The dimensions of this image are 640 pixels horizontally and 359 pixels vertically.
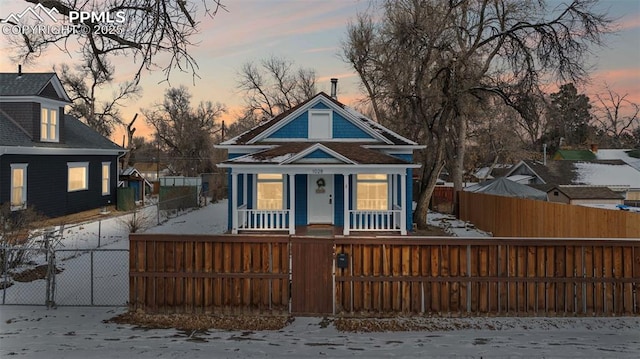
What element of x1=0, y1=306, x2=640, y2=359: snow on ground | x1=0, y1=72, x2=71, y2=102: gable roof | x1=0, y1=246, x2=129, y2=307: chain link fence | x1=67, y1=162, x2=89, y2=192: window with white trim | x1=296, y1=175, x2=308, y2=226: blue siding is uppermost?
x1=0, y1=72, x2=71, y2=102: gable roof

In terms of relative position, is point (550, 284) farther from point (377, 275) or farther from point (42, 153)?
point (42, 153)

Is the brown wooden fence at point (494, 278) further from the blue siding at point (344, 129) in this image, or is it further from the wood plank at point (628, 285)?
the blue siding at point (344, 129)

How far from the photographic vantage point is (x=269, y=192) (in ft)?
54.9

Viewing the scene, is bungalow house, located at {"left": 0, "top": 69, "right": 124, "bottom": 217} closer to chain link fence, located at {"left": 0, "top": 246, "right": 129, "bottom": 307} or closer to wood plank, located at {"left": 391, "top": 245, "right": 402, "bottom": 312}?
chain link fence, located at {"left": 0, "top": 246, "right": 129, "bottom": 307}

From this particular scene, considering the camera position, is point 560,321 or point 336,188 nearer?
point 560,321

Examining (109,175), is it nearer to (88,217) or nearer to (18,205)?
(88,217)

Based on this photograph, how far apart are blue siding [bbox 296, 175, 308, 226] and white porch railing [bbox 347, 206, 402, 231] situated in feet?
6.09

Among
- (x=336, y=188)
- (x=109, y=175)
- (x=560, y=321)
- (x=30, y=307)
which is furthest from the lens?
(x=109, y=175)

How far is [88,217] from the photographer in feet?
69.4

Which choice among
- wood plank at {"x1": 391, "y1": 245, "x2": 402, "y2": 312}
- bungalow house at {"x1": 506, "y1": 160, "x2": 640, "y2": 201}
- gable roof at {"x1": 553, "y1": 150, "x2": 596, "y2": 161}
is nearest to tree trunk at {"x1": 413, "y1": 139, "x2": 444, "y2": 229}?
bungalow house at {"x1": 506, "y1": 160, "x2": 640, "y2": 201}

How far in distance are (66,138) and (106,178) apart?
3.27 metres

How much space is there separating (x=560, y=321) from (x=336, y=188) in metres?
10.3

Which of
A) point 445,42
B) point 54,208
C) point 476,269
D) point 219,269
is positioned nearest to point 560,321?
point 476,269

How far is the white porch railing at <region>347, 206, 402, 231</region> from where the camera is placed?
1523 cm
